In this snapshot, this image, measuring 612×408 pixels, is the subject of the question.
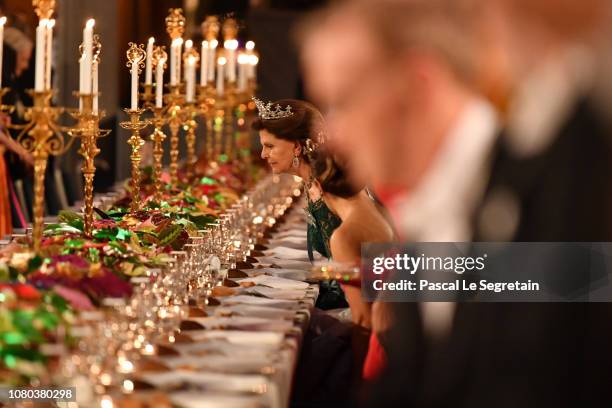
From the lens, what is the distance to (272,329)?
3555mm

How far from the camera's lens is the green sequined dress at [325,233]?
4.88 meters

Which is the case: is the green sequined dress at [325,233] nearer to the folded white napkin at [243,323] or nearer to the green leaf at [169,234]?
the green leaf at [169,234]

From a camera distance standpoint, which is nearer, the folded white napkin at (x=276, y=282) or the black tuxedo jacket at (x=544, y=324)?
the black tuxedo jacket at (x=544, y=324)

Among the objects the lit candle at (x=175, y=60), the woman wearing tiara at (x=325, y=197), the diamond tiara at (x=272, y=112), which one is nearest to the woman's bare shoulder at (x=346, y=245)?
the woman wearing tiara at (x=325, y=197)

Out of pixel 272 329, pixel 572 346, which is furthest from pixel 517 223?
pixel 272 329

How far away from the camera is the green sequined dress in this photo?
4.88 meters

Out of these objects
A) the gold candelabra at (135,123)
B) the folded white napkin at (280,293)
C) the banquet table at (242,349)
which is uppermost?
the gold candelabra at (135,123)

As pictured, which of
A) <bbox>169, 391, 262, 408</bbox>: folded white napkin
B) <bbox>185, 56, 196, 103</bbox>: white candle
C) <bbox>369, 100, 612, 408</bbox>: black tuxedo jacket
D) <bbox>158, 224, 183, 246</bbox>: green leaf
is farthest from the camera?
<bbox>185, 56, 196, 103</bbox>: white candle

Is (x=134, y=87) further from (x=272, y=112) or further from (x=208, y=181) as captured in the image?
(x=208, y=181)

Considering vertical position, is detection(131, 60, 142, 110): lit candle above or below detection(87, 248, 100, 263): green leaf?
above

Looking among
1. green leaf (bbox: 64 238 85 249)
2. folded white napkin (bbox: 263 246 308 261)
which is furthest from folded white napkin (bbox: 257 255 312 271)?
green leaf (bbox: 64 238 85 249)

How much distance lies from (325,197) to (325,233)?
424 millimetres

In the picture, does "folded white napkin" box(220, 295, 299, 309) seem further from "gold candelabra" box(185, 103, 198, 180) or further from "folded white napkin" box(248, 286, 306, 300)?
"gold candelabra" box(185, 103, 198, 180)

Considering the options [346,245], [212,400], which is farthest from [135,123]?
[212,400]
